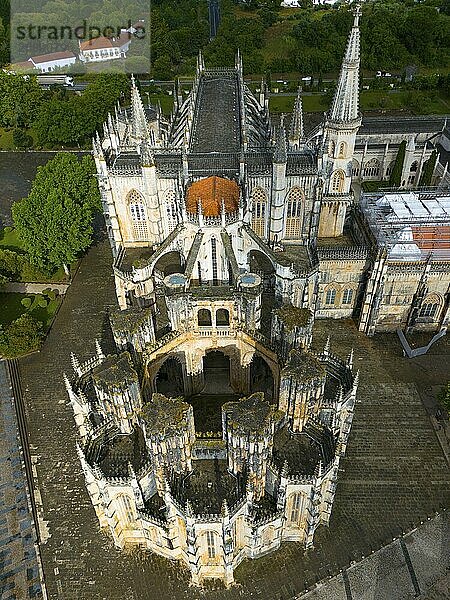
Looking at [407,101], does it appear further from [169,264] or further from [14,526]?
[14,526]

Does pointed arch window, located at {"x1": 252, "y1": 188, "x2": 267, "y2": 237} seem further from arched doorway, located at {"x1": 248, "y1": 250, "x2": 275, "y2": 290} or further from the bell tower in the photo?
the bell tower

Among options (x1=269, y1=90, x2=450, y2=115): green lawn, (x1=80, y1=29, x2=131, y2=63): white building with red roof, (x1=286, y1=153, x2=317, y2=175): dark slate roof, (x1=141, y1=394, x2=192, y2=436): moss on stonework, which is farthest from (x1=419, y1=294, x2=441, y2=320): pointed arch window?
(x1=80, y1=29, x2=131, y2=63): white building with red roof

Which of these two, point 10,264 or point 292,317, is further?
point 10,264

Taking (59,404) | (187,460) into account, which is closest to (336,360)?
(187,460)

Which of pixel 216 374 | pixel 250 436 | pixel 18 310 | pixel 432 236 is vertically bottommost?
pixel 216 374

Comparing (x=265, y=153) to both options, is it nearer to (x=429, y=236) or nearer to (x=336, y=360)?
(x=429, y=236)

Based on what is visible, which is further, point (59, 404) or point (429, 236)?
point (429, 236)

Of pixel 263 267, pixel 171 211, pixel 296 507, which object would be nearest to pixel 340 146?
pixel 263 267
